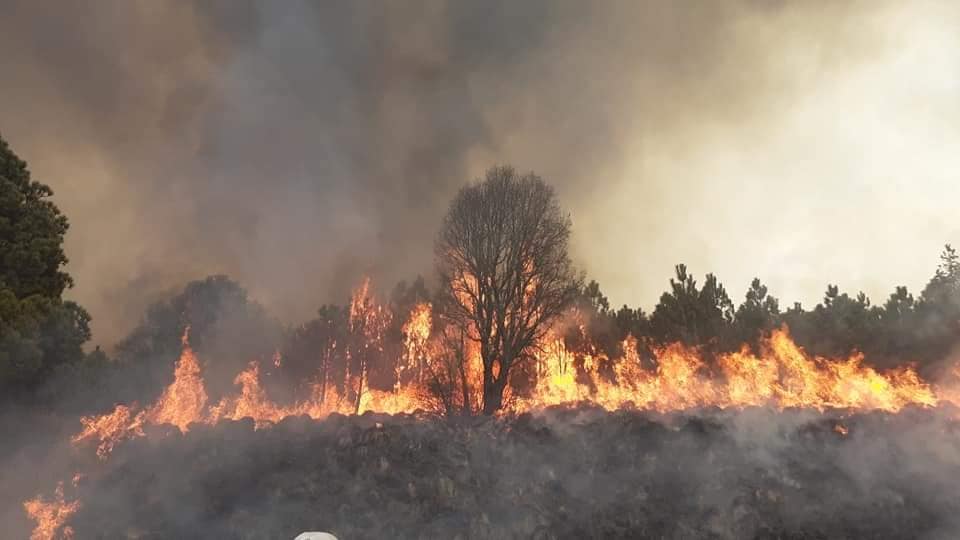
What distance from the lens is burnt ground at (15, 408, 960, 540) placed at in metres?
17.0

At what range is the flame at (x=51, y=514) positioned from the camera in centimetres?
1736

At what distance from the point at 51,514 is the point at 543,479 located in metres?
15.6

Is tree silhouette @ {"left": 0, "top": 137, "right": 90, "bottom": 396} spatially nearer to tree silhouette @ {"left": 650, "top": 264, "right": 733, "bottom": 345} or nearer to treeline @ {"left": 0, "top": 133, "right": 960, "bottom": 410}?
treeline @ {"left": 0, "top": 133, "right": 960, "bottom": 410}

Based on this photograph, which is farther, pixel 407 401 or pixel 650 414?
pixel 407 401

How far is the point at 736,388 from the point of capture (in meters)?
26.9

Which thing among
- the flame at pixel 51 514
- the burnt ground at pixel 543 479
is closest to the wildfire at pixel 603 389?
the flame at pixel 51 514

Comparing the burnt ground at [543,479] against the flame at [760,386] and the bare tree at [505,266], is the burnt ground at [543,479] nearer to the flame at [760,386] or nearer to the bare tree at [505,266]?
the flame at [760,386]

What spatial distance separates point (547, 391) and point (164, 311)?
5011 centimetres

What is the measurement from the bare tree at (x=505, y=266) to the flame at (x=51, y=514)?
16591mm

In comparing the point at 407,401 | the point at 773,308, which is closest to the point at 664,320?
the point at 773,308

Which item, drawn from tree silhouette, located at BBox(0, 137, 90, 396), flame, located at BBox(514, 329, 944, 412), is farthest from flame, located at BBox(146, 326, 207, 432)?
flame, located at BBox(514, 329, 944, 412)

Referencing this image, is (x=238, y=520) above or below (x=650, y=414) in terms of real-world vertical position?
below

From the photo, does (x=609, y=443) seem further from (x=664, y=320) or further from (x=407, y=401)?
(x=664, y=320)

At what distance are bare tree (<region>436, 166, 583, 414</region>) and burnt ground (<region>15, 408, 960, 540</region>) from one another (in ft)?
24.7
